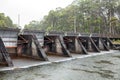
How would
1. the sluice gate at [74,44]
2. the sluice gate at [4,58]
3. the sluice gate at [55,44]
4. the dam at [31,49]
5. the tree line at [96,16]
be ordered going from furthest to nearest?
1. the tree line at [96,16]
2. the sluice gate at [74,44]
3. the sluice gate at [55,44]
4. the dam at [31,49]
5. the sluice gate at [4,58]

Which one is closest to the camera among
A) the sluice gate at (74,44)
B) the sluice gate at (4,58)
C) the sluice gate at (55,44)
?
the sluice gate at (4,58)

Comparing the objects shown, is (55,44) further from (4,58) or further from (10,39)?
(4,58)

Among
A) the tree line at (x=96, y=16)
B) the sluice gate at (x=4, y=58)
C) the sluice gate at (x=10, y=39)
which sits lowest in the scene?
the sluice gate at (x=4, y=58)

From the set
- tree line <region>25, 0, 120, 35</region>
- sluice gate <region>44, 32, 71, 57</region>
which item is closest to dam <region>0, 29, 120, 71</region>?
sluice gate <region>44, 32, 71, 57</region>

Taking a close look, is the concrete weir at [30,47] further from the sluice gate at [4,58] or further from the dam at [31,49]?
the sluice gate at [4,58]

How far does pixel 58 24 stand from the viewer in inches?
3083

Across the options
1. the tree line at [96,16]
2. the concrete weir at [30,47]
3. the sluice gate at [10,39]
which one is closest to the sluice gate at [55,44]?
the concrete weir at [30,47]

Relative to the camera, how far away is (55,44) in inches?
880

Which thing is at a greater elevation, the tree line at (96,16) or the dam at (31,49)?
the tree line at (96,16)

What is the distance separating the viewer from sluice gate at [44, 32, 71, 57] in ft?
70.0

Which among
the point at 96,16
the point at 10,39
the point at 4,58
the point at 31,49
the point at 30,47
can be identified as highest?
the point at 96,16

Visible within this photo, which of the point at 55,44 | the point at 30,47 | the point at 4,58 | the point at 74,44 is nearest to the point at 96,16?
the point at 74,44

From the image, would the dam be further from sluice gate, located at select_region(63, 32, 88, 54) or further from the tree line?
the tree line

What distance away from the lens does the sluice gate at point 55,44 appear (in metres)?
21.3
